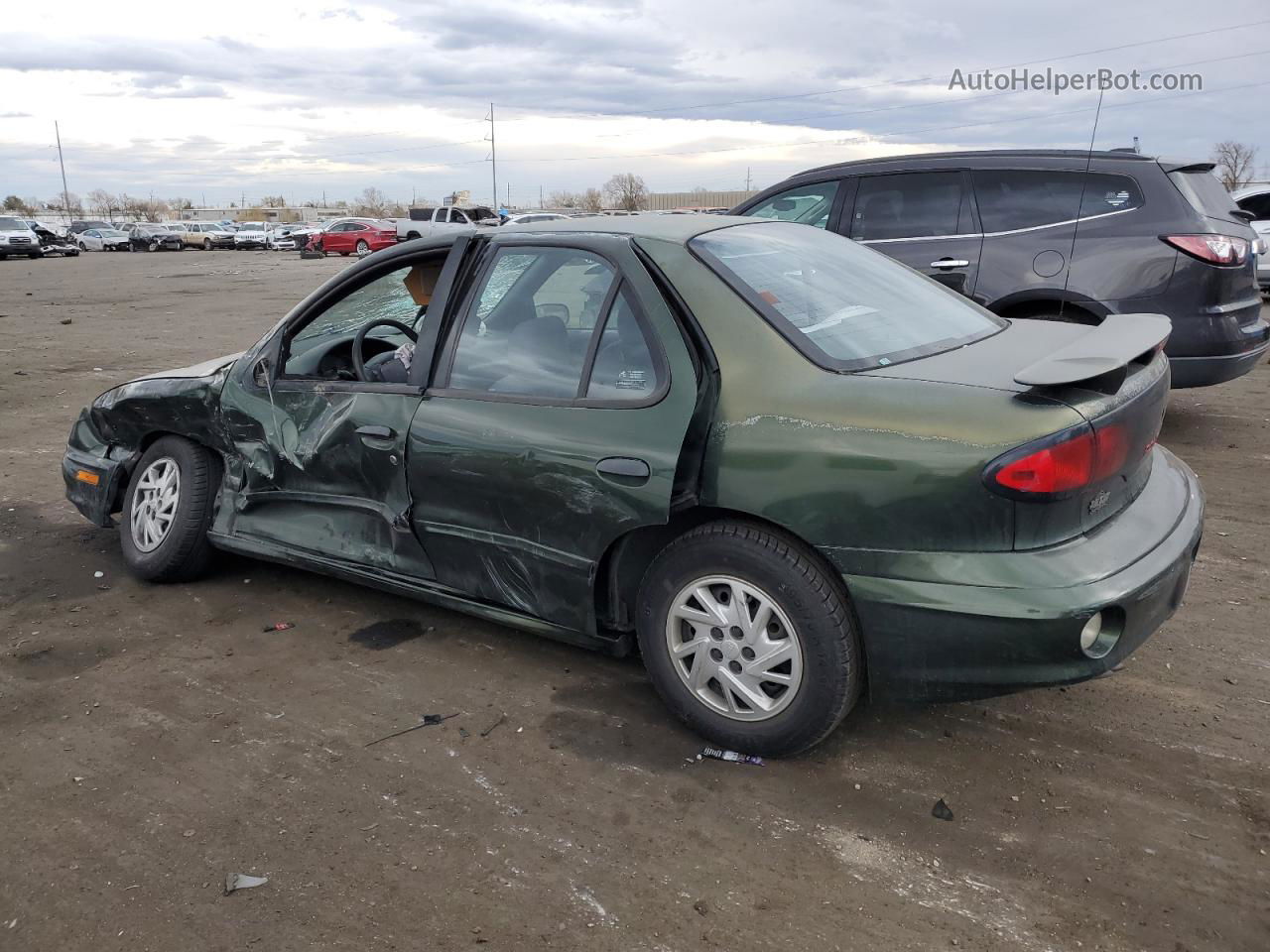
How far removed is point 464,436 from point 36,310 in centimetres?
1756

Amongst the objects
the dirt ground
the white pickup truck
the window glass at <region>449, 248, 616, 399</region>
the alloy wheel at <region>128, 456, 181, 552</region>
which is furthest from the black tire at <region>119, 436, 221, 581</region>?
the white pickup truck

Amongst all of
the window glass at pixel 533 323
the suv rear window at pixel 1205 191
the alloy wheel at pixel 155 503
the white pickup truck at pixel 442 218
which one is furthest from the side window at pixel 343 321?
the white pickup truck at pixel 442 218

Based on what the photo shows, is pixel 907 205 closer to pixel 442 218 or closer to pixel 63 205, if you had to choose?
pixel 442 218

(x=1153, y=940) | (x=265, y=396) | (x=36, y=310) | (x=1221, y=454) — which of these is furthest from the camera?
(x=36, y=310)

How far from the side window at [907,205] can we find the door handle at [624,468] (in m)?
4.60

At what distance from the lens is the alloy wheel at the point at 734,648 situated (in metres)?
2.99

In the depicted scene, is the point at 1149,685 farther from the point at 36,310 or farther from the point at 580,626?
the point at 36,310

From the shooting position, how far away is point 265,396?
4.27 metres

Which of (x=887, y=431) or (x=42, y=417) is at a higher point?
(x=887, y=431)

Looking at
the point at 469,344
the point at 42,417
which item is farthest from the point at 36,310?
the point at 469,344

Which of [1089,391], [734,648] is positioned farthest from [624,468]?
[1089,391]

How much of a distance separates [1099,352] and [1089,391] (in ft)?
0.88

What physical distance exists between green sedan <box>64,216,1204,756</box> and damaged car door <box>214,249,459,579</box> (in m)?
0.01

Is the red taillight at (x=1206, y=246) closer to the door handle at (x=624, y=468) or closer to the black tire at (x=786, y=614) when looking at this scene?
the black tire at (x=786, y=614)
